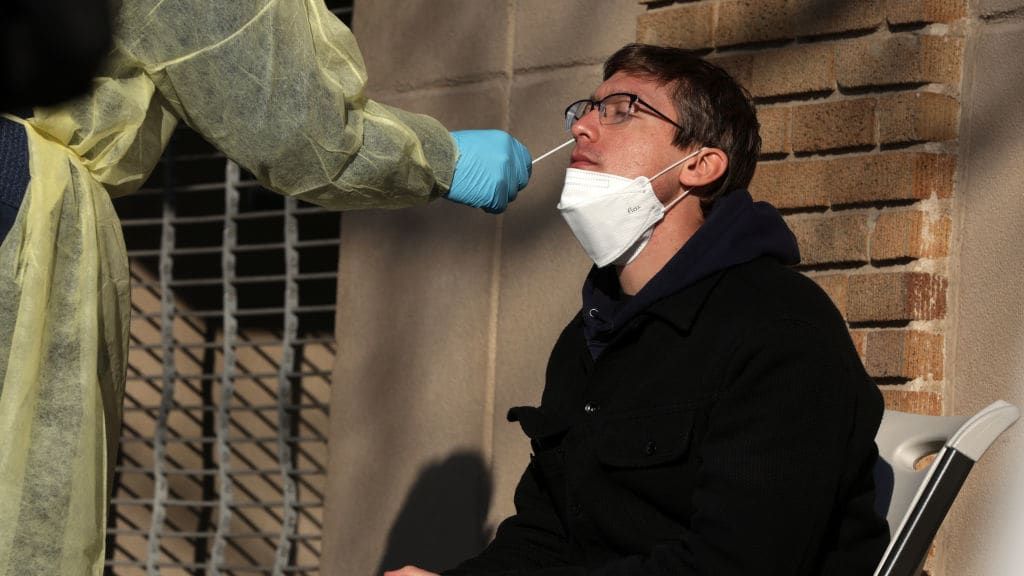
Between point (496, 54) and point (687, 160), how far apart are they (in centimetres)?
165

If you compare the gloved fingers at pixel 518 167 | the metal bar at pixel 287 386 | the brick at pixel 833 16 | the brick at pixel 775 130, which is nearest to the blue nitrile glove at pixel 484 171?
the gloved fingers at pixel 518 167

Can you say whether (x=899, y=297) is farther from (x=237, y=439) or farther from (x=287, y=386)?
(x=237, y=439)

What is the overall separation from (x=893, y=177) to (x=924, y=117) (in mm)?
145

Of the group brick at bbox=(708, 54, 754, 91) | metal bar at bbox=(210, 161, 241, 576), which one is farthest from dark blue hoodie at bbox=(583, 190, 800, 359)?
metal bar at bbox=(210, 161, 241, 576)

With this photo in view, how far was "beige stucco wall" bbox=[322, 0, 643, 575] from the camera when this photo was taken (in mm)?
4125

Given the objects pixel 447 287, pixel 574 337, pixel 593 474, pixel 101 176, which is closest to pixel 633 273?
pixel 574 337

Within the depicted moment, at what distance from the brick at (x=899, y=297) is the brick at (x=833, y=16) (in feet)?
1.88

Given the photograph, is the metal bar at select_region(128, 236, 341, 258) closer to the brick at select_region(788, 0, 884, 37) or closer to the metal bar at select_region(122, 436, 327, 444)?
the metal bar at select_region(122, 436, 327, 444)

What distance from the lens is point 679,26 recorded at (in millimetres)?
3764

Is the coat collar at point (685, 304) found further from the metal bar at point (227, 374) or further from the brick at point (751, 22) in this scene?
the metal bar at point (227, 374)

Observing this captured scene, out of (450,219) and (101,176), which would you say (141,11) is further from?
(450,219)

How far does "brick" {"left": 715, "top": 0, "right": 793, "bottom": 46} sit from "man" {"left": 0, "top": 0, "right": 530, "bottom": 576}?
44.9 inches

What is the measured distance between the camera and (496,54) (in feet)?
14.3

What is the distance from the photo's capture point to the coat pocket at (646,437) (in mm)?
2406
